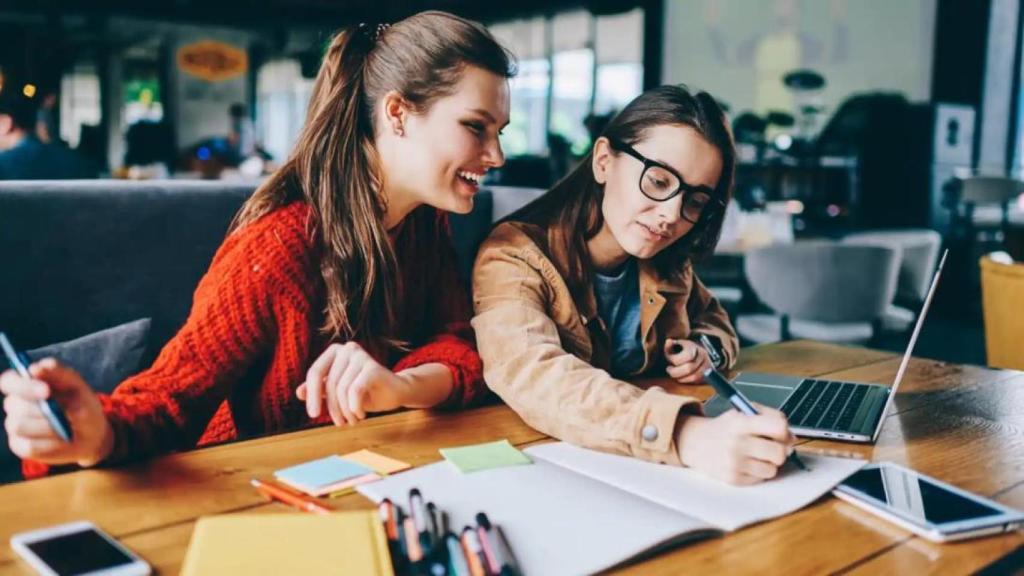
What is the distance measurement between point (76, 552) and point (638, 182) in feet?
3.25

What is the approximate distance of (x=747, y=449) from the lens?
97 centimetres

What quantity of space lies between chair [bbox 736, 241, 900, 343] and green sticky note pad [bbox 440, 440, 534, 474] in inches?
104

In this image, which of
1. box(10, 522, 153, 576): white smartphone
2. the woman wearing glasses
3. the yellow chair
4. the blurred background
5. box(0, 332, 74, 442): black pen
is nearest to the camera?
box(10, 522, 153, 576): white smartphone

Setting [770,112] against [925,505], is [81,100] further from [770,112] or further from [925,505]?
[925,505]

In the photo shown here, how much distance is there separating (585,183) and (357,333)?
1.67ft

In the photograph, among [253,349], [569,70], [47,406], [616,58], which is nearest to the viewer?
[47,406]

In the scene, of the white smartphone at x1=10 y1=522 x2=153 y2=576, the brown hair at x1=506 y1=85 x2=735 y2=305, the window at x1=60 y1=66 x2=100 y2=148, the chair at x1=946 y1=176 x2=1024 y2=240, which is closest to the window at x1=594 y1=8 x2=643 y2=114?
the chair at x1=946 y1=176 x2=1024 y2=240

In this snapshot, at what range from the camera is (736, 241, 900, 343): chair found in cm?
339

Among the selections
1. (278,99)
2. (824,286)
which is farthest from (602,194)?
(278,99)

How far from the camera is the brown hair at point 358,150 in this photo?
52.6 inches

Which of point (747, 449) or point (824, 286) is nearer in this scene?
point (747, 449)

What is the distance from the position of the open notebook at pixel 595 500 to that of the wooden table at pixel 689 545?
0.9 inches

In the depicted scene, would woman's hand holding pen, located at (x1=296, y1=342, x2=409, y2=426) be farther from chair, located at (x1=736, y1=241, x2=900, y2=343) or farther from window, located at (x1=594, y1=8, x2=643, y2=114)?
window, located at (x1=594, y1=8, x2=643, y2=114)

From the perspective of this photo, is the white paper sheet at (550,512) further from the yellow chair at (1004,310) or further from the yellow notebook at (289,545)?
the yellow chair at (1004,310)
